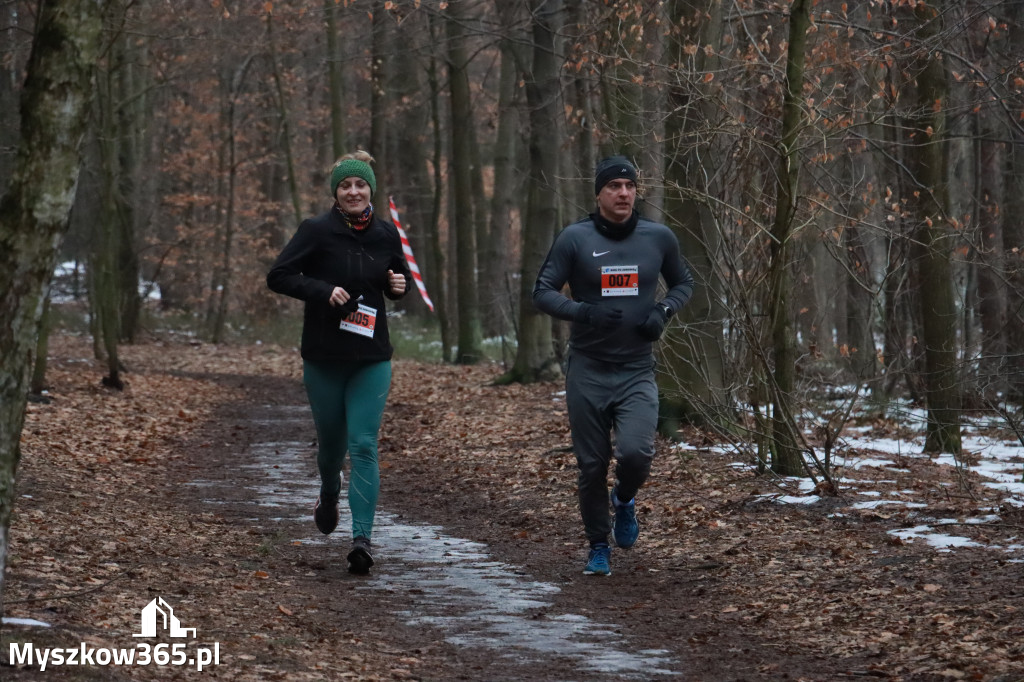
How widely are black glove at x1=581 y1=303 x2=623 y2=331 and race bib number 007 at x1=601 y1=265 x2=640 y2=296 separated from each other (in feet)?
0.45

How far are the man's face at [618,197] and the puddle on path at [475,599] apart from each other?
2.28 metres

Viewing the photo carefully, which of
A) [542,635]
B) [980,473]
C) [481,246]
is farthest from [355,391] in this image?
[481,246]

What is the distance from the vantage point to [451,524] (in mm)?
10000

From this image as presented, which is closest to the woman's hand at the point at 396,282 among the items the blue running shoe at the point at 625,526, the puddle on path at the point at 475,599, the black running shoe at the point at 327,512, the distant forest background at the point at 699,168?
the black running shoe at the point at 327,512

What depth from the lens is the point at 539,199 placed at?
770 inches

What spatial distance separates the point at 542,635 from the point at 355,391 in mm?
2259

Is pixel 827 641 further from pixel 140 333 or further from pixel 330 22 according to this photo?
pixel 140 333

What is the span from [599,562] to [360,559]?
4.91 ft

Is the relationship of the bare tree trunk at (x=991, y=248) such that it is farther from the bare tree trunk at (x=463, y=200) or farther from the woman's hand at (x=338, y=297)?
the woman's hand at (x=338, y=297)

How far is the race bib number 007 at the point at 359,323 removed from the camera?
7.63 meters

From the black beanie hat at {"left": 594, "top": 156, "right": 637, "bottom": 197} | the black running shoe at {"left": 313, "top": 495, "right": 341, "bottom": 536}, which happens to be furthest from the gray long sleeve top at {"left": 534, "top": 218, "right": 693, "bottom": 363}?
the black running shoe at {"left": 313, "top": 495, "right": 341, "bottom": 536}

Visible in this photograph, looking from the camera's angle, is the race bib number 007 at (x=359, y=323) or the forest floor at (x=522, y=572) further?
the race bib number 007 at (x=359, y=323)

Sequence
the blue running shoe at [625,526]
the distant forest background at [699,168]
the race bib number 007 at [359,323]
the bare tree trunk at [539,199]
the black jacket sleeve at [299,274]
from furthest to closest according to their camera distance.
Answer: the bare tree trunk at [539,199]
the distant forest background at [699,168]
the blue running shoe at [625,526]
the race bib number 007 at [359,323]
the black jacket sleeve at [299,274]

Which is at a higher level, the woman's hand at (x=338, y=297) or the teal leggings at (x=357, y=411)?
the woman's hand at (x=338, y=297)
